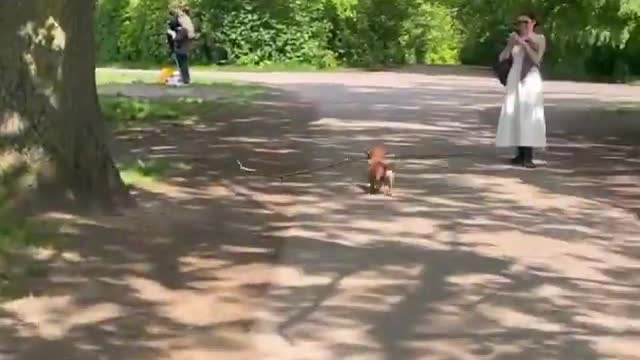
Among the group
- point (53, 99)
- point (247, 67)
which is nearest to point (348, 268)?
point (53, 99)

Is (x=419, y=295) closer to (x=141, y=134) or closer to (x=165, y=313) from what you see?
(x=165, y=313)

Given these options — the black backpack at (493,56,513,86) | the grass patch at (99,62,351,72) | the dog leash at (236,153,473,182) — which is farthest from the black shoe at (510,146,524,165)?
the grass patch at (99,62,351,72)

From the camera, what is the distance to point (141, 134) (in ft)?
54.5

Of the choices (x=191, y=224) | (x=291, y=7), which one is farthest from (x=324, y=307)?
(x=291, y=7)

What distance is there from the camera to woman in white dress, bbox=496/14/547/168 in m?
13.5

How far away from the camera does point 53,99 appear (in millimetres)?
9625

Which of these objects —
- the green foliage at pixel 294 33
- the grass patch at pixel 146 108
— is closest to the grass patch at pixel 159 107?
the grass patch at pixel 146 108

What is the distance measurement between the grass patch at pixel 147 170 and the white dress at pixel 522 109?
3.53 m

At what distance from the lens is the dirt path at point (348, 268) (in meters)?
6.59

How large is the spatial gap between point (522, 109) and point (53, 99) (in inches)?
233

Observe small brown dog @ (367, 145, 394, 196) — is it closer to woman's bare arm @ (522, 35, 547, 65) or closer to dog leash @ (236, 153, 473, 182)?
dog leash @ (236, 153, 473, 182)

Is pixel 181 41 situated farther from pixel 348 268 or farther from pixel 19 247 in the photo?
pixel 348 268

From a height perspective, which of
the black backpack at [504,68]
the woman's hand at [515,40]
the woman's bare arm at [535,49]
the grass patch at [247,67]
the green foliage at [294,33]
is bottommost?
the grass patch at [247,67]

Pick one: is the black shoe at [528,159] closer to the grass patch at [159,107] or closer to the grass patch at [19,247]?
the grass patch at [19,247]
